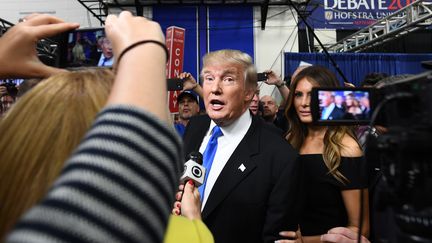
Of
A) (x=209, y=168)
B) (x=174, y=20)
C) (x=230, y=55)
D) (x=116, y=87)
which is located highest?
(x=174, y=20)

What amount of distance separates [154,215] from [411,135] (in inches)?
15.3

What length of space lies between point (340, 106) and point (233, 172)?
675 millimetres

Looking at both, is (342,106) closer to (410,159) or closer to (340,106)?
(340,106)

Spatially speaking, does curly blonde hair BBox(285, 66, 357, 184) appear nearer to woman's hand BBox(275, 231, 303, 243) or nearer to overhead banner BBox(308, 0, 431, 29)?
woman's hand BBox(275, 231, 303, 243)

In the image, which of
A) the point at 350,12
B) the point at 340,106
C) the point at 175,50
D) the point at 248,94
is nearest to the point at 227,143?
the point at 248,94

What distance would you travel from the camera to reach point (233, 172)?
4.94 feet

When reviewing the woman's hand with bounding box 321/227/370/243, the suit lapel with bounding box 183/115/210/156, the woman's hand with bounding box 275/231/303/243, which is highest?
the suit lapel with bounding box 183/115/210/156

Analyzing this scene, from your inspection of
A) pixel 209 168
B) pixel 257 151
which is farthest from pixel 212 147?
pixel 257 151

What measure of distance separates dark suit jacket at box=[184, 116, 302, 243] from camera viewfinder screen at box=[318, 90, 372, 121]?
0.58 meters

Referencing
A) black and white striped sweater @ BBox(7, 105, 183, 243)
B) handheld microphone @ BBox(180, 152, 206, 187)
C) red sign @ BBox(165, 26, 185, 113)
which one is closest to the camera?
black and white striped sweater @ BBox(7, 105, 183, 243)

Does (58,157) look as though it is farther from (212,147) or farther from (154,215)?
(212,147)

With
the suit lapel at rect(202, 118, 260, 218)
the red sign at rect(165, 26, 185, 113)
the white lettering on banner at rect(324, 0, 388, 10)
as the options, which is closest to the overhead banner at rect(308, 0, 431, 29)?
the white lettering on banner at rect(324, 0, 388, 10)

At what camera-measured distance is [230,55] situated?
5.48ft

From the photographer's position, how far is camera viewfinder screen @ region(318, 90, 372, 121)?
2.82ft
